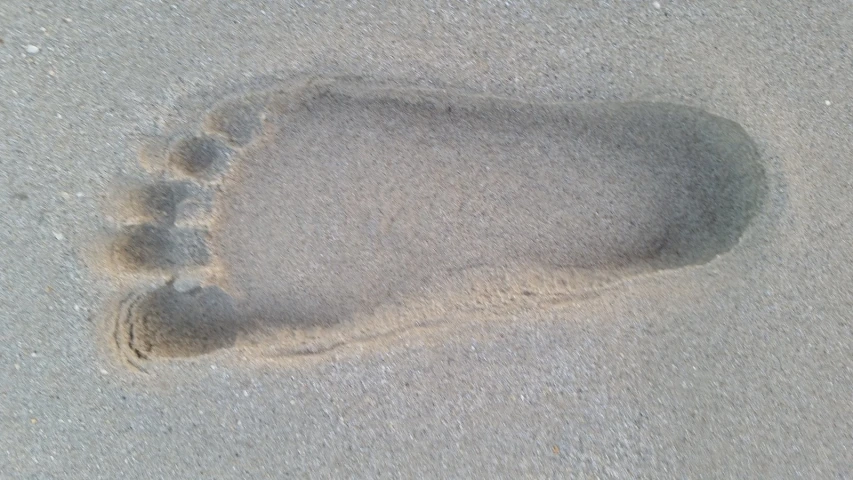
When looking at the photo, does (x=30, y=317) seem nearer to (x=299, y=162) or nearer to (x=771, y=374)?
(x=299, y=162)

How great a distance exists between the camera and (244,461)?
1681 millimetres

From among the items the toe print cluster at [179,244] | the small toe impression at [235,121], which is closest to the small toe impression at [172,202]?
the toe print cluster at [179,244]

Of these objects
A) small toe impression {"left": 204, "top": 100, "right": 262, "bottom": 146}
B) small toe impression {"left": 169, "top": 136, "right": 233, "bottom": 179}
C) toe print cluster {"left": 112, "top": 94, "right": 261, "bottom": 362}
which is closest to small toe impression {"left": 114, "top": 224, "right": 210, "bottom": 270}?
toe print cluster {"left": 112, "top": 94, "right": 261, "bottom": 362}

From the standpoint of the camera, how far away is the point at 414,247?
173cm

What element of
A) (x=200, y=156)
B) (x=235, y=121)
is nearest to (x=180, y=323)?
(x=200, y=156)

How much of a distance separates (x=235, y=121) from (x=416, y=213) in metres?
0.52

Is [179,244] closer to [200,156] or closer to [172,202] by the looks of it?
[172,202]

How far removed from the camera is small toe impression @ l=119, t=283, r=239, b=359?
167cm

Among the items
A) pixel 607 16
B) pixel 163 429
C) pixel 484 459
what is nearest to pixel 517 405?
pixel 484 459

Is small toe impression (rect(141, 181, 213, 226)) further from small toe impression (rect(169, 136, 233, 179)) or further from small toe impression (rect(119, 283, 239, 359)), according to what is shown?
small toe impression (rect(119, 283, 239, 359))

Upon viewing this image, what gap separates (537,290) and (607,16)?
2.39ft

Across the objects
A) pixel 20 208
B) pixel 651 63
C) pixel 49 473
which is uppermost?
pixel 651 63

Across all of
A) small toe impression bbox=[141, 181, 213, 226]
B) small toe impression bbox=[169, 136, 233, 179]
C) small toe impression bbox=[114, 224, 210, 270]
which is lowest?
small toe impression bbox=[114, 224, 210, 270]

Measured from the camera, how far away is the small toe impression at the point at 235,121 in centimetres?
166
